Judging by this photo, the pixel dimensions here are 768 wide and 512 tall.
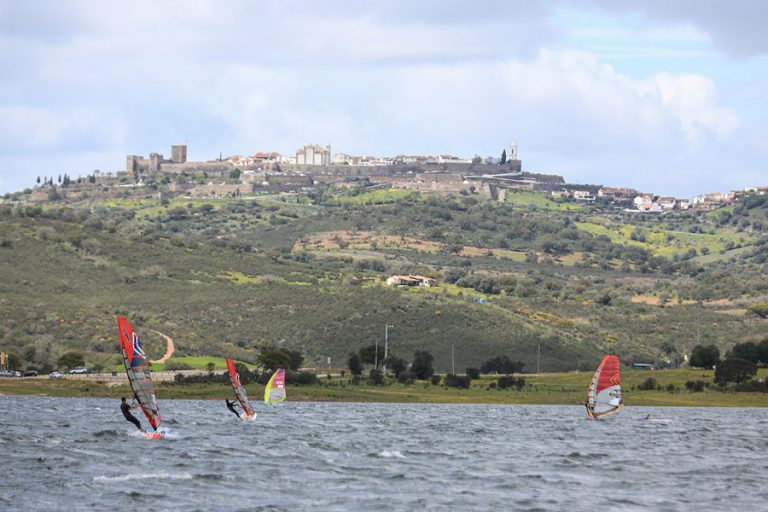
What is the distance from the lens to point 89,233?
7648 inches

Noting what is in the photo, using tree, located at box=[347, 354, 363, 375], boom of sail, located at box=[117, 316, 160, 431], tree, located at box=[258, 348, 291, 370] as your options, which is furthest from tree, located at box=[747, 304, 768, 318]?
boom of sail, located at box=[117, 316, 160, 431]

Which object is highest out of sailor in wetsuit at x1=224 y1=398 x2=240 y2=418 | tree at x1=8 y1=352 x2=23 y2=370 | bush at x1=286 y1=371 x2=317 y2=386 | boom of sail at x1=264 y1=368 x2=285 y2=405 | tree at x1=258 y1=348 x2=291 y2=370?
tree at x1=258 y1=348 x2=291 y2=370

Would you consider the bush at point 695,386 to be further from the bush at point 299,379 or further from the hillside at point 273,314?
the bush at point 299,379

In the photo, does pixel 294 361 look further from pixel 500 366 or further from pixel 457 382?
pixel 500 366

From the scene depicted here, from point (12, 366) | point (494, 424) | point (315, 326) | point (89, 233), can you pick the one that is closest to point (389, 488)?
point (494, 424)

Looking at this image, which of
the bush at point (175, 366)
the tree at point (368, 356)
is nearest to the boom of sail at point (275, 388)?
the bush at point (175, 366)

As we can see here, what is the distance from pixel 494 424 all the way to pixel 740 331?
315ft

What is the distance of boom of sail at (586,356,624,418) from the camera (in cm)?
9188

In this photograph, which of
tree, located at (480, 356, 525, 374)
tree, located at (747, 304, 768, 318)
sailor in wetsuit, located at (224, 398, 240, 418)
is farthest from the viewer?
tree, located at (747, 304, 768, 318)

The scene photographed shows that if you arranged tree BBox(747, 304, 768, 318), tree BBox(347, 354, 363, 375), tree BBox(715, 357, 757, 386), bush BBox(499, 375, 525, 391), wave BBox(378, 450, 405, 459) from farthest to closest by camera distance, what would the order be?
tree BBox(747, 304, 768, 318) < tree BBox(347, 354, 363, 375) < tree BBox(715, 357, 757, 386) < bush BBox(499, 375, 525, 391) < wave BBox(378, 450, 405, 459)

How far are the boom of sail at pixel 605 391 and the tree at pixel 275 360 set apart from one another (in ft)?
108

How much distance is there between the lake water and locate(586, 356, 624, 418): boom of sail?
1.93 m

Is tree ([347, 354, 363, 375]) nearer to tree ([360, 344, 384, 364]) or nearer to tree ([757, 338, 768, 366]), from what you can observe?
tree ([360, 344, 384, 364])

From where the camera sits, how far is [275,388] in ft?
330
